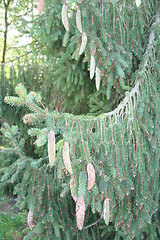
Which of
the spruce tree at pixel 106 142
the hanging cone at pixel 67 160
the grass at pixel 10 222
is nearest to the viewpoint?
the hanging cone at pixel 67 160

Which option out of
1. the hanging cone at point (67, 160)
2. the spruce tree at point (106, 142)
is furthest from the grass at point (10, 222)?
the hanging cone at point (67, 160)

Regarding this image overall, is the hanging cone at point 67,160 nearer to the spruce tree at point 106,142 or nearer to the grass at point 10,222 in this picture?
the spruce tree at point 106,142

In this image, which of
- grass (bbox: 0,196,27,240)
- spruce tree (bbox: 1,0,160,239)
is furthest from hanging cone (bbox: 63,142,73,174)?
grass (bbox: 0,196,27,240)

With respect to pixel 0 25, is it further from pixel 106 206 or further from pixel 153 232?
pixel 106 206

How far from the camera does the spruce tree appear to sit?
1.73m

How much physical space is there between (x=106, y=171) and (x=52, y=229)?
115cm

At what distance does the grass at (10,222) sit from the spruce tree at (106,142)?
1.90 meters

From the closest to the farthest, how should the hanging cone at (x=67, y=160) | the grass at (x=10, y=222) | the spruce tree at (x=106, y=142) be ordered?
the hanging cone at (x=67, y=160), the spruce tree at (x=106, y=142), the grass at (x=10, y=222)

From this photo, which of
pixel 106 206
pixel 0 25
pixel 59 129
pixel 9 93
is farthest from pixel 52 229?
pixel 0 25

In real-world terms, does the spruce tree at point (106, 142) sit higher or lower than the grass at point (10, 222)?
higher

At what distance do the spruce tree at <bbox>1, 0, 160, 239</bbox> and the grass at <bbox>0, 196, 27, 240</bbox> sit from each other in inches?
74.8

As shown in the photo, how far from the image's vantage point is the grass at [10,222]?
15.8 ft

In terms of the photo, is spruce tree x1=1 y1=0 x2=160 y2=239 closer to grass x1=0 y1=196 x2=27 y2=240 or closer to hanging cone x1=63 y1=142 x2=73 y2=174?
hanging cone x1=63 y1=142 x2=73 y2=174

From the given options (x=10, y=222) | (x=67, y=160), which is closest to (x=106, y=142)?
(x=67, y=160)
